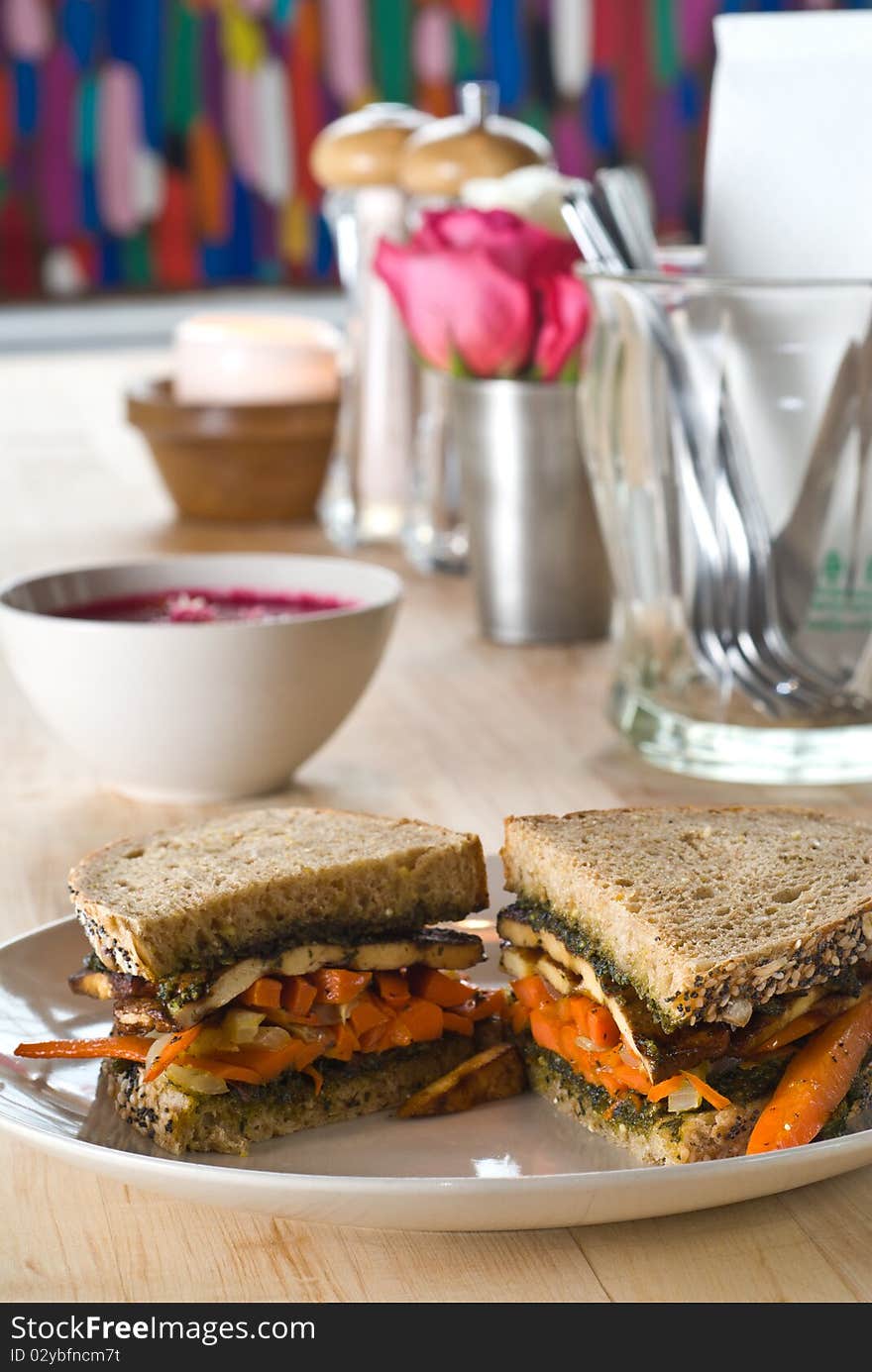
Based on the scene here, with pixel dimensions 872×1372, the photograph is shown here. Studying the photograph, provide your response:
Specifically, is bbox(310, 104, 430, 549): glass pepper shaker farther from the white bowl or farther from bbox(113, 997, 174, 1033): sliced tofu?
bbox(113, 997, 174, 1033): sliced tofu

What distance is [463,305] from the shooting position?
1472mm

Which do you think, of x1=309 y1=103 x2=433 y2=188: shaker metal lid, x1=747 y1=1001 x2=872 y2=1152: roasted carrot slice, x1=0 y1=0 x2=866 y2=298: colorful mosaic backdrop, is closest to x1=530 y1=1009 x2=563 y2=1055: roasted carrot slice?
x1=747 y1=1001 x2=872 y2=1152: roasted carrot slice

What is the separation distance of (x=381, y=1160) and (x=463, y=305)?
891 mm

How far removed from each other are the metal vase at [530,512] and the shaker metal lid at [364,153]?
40cm

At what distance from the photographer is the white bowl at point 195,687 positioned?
1.12 m

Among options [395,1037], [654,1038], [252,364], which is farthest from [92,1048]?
[252,364]

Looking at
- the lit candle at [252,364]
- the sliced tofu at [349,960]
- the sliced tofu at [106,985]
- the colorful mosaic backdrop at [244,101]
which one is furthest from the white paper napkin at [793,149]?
the colorful mosaic backdrop at [244,101]

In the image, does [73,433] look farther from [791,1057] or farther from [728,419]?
[791,1057]

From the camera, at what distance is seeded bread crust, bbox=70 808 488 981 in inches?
30.3

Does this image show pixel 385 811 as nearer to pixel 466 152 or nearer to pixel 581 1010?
pixel 581 1010

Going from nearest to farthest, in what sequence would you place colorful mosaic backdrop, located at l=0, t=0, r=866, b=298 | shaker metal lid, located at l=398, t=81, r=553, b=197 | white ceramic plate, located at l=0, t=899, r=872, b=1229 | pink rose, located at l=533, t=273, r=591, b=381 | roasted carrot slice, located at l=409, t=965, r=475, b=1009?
white ceramic plate, located at l=0, t=899, r=872, b=1229, roasted carrot slice, located at l=409, t=965, r=475, b=1009, pink rose, located at l=533, t=273, r=591, b=381, shaker metal lid, located at l=398, t=81, r=553, b=197, colorful mosaic backdrop, located at l=0, t=0, r=866, b=298

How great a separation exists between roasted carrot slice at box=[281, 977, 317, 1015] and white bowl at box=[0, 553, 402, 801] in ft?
1.19
